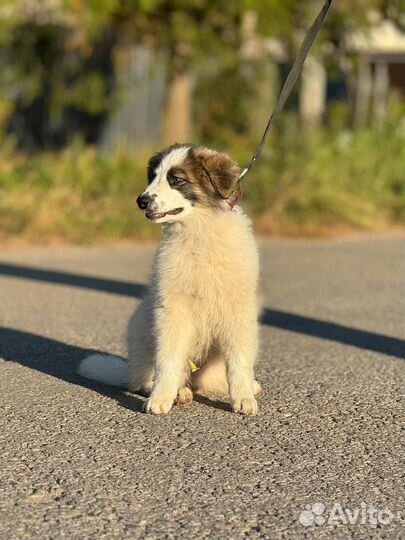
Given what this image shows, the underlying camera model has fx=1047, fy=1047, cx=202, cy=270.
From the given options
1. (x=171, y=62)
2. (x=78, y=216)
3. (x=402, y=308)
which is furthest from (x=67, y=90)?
(x=402, y=308)

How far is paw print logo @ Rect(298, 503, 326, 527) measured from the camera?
365 cm

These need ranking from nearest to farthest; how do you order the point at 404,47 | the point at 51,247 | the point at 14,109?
the point at 51,247, the point at 14,109, the point at 404,47

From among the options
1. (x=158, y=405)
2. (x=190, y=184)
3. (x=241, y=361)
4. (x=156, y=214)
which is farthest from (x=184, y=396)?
(x=190, y=184)

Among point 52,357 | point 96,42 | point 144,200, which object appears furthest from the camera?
point 96,42

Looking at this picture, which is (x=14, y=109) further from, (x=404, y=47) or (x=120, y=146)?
(x=404, y=47)

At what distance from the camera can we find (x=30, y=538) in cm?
346

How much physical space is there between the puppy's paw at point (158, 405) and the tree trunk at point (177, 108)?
36.0 ft

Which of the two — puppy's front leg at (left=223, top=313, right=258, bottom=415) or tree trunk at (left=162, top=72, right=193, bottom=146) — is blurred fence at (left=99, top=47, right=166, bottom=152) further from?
puppy's front leg at (left=223, top=313, right=258, bottom=415)

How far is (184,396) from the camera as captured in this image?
516 centimetres

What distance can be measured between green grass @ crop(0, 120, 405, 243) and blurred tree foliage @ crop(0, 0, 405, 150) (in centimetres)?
159

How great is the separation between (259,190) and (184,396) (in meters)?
8.90

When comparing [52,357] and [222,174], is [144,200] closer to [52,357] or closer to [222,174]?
[222,174]

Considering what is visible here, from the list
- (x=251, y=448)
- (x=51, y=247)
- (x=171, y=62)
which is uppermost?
(x=171, y=62)

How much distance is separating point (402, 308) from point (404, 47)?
18652mm
